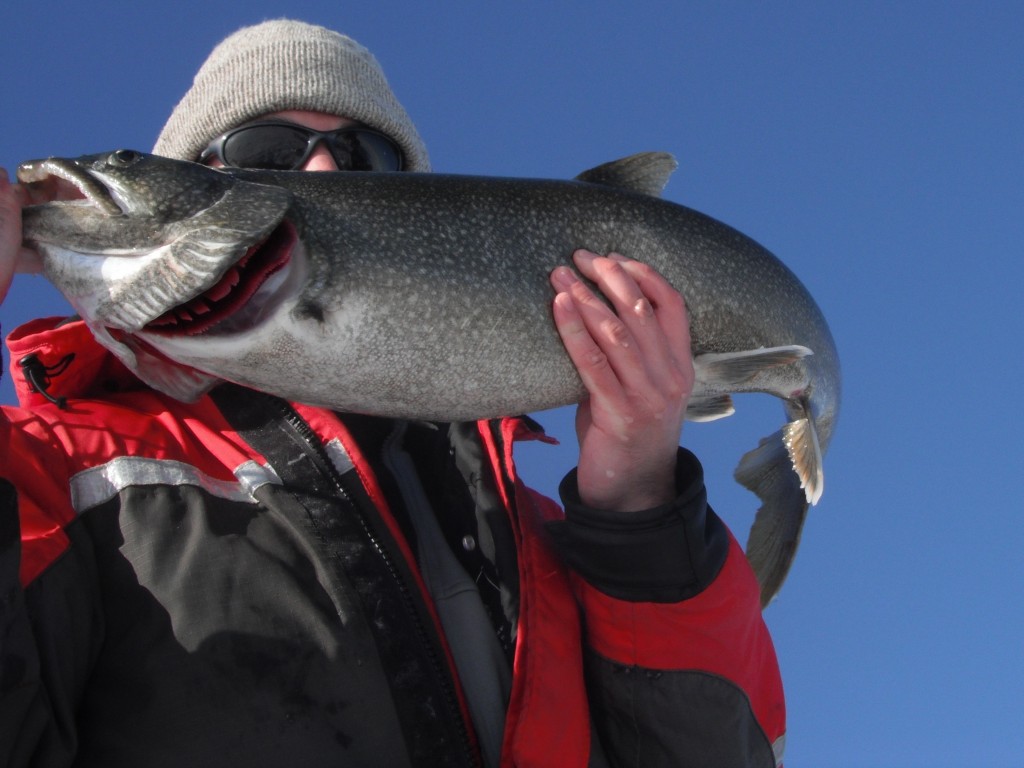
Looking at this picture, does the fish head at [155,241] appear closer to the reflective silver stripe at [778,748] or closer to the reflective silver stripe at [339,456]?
the reflective silver stripe at [339,456]

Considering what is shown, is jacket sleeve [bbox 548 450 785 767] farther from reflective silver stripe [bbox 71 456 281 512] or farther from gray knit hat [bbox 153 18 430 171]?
gray knit hat [bbox 153 18 430 171]

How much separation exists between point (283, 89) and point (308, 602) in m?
3.06

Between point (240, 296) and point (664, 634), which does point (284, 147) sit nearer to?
point (240, 296)

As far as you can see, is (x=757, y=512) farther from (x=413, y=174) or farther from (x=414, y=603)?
(x=413, y=174)

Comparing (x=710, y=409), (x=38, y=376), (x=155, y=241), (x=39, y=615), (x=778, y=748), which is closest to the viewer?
(x=39, y=615)

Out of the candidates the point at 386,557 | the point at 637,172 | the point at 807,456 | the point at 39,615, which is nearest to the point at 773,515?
the point at 807,456

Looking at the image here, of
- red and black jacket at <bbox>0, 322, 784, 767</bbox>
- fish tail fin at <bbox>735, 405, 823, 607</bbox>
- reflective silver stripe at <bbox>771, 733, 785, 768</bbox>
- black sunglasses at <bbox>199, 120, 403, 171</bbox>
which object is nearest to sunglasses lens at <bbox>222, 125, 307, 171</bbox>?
black sunglasses at <bbox>199, 120, 403, 171</bbox>

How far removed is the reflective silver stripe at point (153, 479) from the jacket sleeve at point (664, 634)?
1.00 metres

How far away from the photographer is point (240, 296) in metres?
2.49

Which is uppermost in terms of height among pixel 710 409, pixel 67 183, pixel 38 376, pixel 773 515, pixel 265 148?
pixel 265 148

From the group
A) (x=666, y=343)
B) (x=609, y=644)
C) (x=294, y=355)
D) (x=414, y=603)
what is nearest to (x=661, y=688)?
(x=609, y=644)

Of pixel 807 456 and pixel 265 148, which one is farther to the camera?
pixel 265 148

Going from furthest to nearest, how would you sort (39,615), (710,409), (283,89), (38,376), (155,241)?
(283,89), (710,409), (38,376), (155,241), (39,615)

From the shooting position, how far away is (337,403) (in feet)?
8.61
